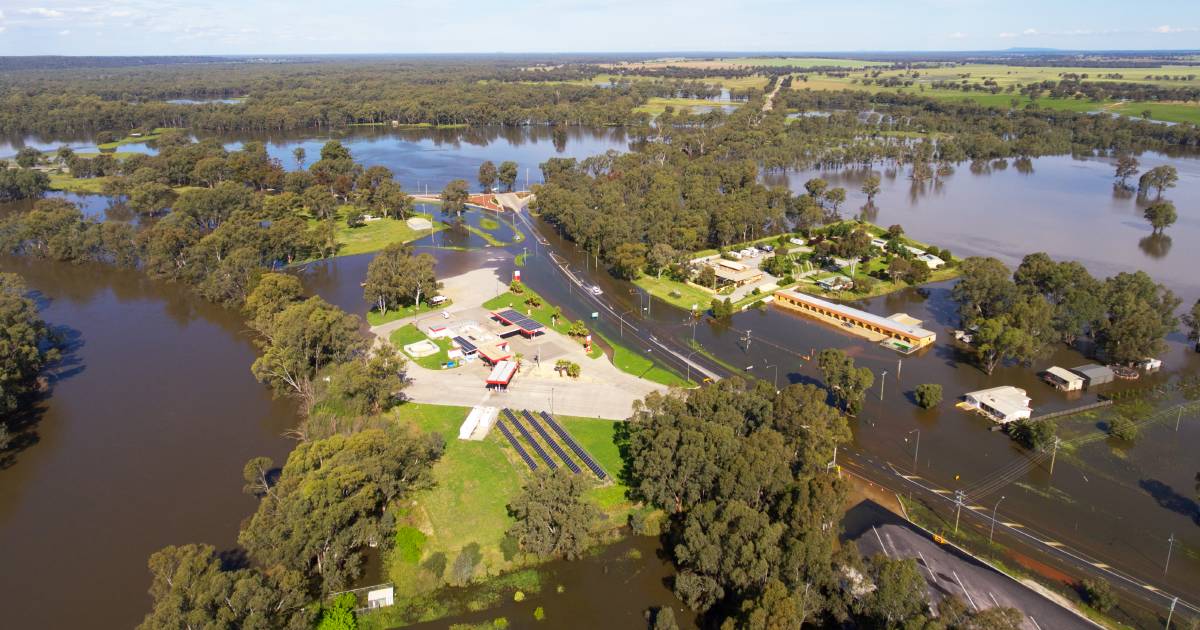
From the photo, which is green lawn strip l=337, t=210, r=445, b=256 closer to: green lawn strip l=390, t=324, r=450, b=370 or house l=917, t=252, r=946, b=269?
green lawn strip l=390, t=324, r=450, b=370

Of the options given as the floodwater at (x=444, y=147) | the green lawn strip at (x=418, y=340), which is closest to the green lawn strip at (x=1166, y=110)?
the floodwater at (x=444, y=147)

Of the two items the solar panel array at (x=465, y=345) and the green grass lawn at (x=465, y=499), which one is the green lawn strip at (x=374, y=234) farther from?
the green grass lawn at (x=465, y=499)

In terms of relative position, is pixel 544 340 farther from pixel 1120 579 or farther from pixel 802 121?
pixel 802 121

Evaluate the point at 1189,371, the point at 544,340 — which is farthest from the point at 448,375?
the point at 1189,371

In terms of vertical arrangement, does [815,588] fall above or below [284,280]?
below

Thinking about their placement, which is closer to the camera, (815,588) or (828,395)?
(815,588)

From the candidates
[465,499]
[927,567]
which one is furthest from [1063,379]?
[465,499]

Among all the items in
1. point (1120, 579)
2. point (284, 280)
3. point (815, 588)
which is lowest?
point (1120, 579)
